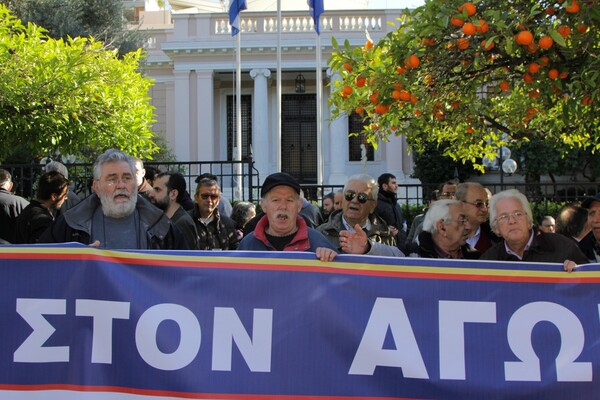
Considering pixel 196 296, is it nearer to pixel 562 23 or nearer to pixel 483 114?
pixel 562 23

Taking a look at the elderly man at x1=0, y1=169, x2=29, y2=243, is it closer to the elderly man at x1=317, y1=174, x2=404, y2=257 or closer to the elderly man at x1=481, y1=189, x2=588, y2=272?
the elderly man at x1=317, y1=174, x2=404, y2=257

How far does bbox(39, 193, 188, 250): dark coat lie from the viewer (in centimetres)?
492

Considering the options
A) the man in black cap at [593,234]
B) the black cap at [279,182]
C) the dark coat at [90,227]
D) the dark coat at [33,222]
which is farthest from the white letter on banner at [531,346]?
the dark coat at [33,222]

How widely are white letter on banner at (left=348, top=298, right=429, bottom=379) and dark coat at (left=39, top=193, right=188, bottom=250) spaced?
1442 millimetres

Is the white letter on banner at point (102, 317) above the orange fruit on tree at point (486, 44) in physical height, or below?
below

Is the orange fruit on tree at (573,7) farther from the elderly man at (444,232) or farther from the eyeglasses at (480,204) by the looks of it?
the eyeglasses at (480,204)

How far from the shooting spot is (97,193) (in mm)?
5027

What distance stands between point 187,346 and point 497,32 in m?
2.77

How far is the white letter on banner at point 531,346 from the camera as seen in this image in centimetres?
412

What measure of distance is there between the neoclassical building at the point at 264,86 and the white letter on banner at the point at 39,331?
85.0 feet

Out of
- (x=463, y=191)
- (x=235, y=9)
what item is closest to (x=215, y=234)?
(x=463, y=191)

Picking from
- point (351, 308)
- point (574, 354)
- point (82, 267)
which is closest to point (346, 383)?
point (351, 308)

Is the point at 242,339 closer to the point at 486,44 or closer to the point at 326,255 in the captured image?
the point at 326,255

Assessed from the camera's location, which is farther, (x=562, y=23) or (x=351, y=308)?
(x=562, y=23)
